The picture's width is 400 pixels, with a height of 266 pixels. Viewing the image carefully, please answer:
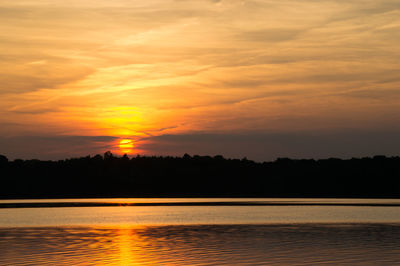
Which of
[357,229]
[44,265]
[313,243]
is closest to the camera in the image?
[44,265]

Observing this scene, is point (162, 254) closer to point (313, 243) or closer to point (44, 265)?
point (44, 265)

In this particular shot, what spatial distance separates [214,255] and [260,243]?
27.9 ft

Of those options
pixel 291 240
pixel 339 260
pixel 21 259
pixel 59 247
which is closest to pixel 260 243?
pixel 291 240

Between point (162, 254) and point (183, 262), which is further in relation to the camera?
point (162, 254)

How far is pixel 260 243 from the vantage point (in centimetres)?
4738

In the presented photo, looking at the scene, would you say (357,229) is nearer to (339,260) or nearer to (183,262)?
(339,260)

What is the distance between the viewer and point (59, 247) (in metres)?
43.8

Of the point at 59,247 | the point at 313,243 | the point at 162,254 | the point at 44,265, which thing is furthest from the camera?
the point at 313,243

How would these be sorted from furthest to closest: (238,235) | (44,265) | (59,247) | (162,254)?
(238,235), (59,247), (162,254), (44,265)

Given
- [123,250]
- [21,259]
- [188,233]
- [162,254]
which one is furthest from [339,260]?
[188,233]

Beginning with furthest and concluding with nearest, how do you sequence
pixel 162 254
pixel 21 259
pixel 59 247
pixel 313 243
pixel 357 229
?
pixel 357 229, pixel 313 243, pixel 59 247, pixel 162 254, pixel 21 259

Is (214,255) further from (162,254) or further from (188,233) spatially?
(188,233)

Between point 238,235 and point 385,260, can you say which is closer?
point 385,260

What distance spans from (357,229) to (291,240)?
14.5 m
